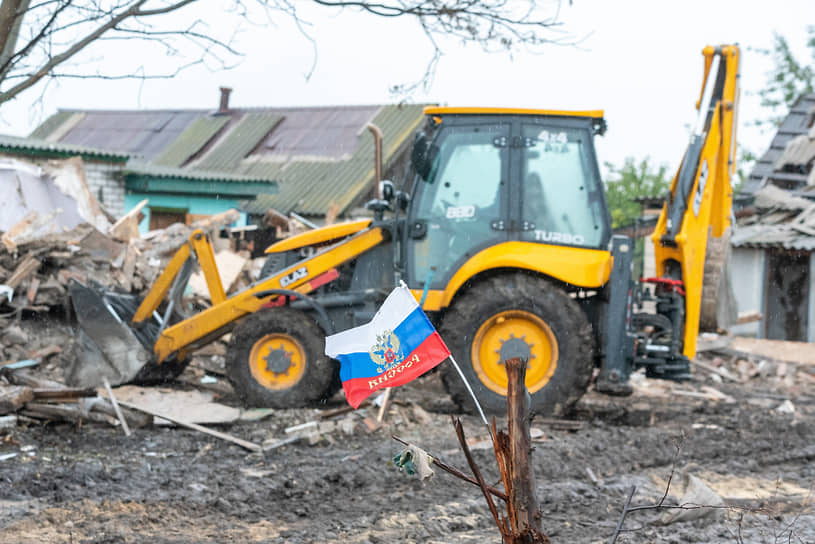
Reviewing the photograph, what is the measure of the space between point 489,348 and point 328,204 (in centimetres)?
1330

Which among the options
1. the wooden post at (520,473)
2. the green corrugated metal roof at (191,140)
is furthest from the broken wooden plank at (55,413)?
the green corrugated metal roof at (191,140)

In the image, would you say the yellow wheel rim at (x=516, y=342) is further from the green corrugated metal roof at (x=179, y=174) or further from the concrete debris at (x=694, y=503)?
the green corrugated metal roof at (x=179, y=174)

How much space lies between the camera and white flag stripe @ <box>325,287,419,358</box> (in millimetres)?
4016

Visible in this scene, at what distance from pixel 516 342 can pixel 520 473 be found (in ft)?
18.5

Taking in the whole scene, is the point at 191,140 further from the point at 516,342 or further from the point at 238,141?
the point at 516,342

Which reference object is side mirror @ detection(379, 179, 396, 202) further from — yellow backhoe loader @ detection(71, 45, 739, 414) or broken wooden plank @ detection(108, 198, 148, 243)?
broken wooden plank @ detection(108, 198, 148, 243)

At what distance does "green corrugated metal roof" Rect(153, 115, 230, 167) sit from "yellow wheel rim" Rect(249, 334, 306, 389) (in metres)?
17.6

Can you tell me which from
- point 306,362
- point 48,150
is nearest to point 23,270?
point 306,362

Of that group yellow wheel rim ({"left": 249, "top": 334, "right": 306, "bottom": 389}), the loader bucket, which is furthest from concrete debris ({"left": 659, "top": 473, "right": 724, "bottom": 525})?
the loader bucket

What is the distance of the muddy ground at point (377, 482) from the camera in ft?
18.2

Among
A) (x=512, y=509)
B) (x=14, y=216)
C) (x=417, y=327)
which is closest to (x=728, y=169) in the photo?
(x=417, y=327)

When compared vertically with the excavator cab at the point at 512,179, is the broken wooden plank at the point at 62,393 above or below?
below

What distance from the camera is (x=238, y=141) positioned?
26.6m

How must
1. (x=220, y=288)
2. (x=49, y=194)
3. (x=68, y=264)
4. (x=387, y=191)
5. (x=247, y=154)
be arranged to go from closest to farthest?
(x=387, y=191) → (x=220, y=288) → (x=68, y=264) → (x=49, y=194) → (x=247, y=154)
